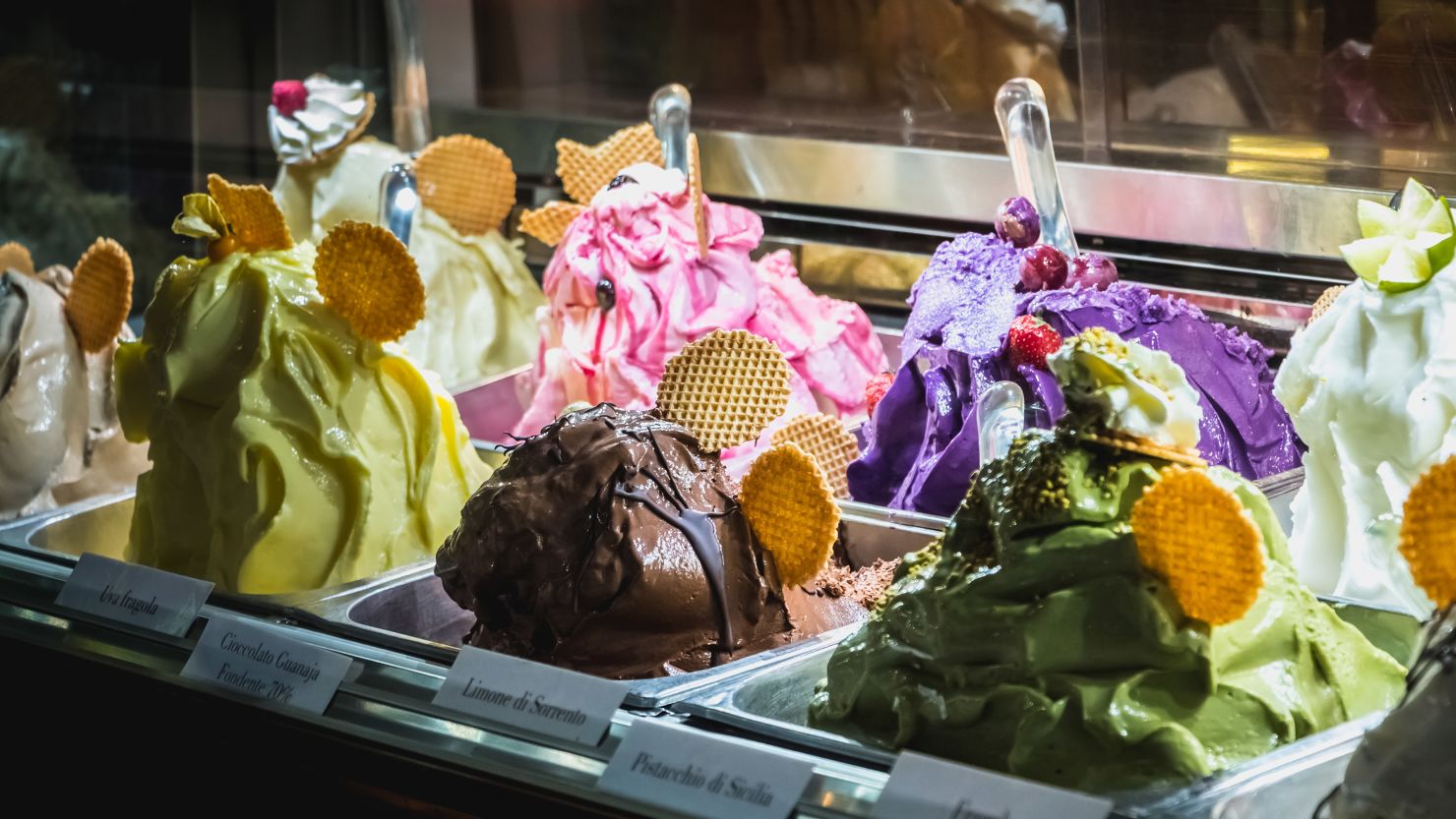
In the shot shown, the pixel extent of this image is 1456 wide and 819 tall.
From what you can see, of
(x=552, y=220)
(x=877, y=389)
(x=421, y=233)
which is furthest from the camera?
(x=421, y=233)

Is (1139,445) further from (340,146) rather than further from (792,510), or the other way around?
(340,146)

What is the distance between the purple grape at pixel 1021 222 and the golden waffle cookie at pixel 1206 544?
1.05 metres

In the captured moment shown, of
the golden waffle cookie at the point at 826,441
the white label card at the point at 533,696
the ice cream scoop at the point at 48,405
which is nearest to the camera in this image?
the white label card at the point at 533,696

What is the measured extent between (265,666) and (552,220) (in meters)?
1.27

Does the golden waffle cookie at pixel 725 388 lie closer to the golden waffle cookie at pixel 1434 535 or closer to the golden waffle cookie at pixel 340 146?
the golden waffle cookie at pixel 1434 535

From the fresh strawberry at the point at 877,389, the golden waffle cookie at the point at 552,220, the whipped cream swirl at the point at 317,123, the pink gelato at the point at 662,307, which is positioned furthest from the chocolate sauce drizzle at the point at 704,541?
the whipped cream swirl at the point at 317,123

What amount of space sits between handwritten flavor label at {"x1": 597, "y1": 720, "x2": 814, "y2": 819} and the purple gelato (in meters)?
0.82

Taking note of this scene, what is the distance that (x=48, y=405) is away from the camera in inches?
94.5

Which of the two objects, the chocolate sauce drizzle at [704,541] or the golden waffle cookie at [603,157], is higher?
the golden waffle cookie at [603,157]

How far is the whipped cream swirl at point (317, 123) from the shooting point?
316cm

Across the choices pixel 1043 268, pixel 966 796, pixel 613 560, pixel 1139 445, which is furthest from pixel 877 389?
pixel 966 796

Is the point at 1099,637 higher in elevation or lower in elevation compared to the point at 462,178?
lower

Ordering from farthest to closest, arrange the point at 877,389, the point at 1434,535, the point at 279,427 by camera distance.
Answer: the point at 877,389 < the point at 279,427 < the point at 1434,535

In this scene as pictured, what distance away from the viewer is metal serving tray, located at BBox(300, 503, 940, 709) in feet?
5.27
